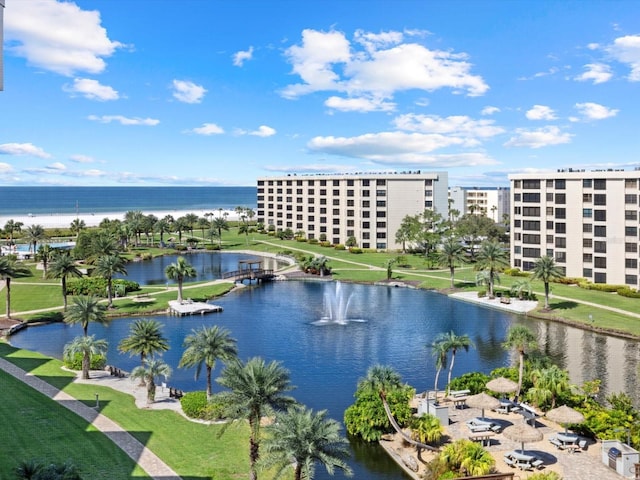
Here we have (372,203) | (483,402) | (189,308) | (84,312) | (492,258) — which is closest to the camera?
(483,402)

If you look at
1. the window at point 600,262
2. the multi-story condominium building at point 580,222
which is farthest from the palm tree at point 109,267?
A: the window at point 600,262

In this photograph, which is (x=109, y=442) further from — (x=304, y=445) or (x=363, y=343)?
(x=363, y=343)

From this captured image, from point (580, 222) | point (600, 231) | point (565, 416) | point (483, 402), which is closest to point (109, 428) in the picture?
point (483, 402)

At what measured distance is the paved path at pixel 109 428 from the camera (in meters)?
33.1

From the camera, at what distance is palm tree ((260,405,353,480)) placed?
27.1 meters

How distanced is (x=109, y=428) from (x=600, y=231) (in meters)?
86.4

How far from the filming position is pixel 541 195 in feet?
348

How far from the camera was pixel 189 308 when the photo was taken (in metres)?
80.3

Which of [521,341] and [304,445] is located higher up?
[521,341]

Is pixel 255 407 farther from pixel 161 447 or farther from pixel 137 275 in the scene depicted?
pixel 137 275

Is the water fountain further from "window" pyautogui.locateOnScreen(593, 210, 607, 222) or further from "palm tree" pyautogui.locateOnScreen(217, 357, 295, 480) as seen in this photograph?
"window" pyautogui.locateOnScreen(593, 210, 607, 222)

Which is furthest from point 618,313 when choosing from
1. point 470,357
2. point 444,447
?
point 444,447

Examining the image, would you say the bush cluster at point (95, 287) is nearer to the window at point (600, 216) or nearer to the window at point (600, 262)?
the window at point (600, 262)

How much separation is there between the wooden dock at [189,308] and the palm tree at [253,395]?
4833 cm
